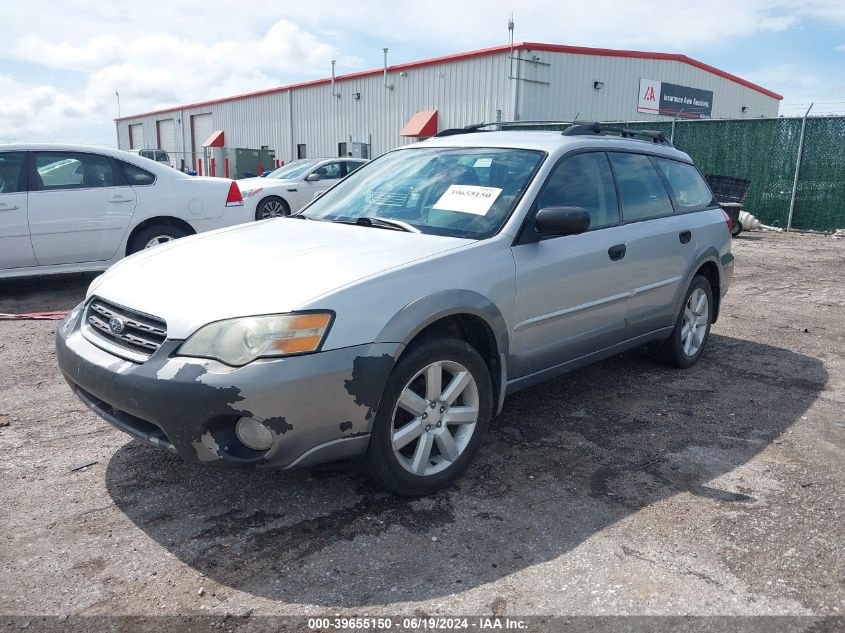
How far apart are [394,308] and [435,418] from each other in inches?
22.7

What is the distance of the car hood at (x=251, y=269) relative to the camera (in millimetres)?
2746

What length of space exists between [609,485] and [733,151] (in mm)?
14609

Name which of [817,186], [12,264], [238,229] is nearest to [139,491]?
[238,229]

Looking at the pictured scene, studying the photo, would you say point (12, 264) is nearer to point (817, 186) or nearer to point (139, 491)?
point (139, 491)

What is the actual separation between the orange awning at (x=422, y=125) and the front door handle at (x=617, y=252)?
19.7 meters

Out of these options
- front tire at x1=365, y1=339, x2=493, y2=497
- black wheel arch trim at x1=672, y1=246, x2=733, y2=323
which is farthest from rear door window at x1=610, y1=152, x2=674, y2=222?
front tire at x1=365, y1=339, x2=493, y2=497

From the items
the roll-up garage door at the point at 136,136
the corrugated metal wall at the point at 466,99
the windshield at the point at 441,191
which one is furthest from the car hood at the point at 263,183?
the roll-up garage door at the point at 136,136

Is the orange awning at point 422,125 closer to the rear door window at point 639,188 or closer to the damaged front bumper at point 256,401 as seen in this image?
the rear door window at point 639,188

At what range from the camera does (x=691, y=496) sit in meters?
3.26

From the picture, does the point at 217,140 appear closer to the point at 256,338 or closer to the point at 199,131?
the point at 199,131

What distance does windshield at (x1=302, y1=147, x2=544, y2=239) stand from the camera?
11.7 feet

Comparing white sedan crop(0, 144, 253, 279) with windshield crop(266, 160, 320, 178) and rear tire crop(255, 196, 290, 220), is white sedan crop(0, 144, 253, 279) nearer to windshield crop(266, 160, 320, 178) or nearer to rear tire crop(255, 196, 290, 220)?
rear tire crop(255, 196, 290, 220)

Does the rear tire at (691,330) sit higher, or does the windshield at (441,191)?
the windshield at (441,191)

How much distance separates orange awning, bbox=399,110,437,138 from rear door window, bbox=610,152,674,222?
18995mm
